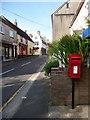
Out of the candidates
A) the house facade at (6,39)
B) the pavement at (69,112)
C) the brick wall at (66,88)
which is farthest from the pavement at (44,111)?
the house facade at (6,39)

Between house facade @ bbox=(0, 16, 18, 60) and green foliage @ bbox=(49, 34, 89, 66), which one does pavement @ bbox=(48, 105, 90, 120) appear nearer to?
green foliage @ bbox=(49, 34, 89, 66)

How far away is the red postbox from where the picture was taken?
13.0 ft

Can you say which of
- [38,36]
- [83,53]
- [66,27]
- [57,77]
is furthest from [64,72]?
[38,36]

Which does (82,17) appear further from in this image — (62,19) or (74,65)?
(74,65)

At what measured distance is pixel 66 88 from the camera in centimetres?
434

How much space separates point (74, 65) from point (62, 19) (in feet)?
49.8

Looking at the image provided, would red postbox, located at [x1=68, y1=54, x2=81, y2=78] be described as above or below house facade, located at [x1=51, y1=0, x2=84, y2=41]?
below

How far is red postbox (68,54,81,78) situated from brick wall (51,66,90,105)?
302mm

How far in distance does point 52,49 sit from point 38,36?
64.3m

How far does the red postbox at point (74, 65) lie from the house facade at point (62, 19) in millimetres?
13532

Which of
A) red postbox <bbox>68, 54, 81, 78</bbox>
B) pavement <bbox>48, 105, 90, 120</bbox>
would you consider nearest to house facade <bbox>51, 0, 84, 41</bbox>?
red postbox <bbox>68, 54, 81, 78</bbox>

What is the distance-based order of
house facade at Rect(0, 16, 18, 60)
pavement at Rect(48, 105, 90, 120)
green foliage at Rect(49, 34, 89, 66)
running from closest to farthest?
1. pavement at Rect(48, 105, 90, 120)
2. green foliage at Rect(49, 34, 89, 66)
3. house facade at Rect(0, 16, 18, 60)

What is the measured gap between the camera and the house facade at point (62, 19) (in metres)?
17.5

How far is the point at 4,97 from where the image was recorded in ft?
17.4
